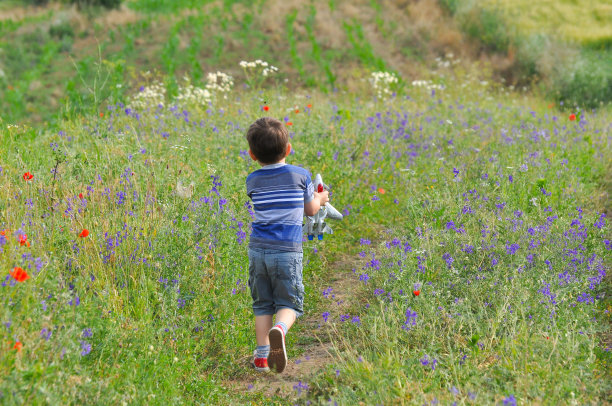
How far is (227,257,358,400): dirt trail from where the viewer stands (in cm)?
391

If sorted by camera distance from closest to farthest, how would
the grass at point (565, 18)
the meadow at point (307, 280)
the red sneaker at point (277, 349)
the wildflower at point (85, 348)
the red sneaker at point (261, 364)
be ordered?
1. the wildflower at point (85, 348)
2. the meadow at point (307, 280)
3. the red sneaker at point (277, 349)
4. the red sneaker at point (261, 364)
5. the grass at point (565, 18)

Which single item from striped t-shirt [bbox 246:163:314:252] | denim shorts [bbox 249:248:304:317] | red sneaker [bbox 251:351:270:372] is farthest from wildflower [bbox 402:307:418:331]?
red sneaker [bbox 251:351:270:372]

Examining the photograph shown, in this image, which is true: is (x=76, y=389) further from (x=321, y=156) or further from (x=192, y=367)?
(x=321, y=156)

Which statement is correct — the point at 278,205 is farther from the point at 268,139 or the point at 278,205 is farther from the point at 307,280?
the point at 307,280

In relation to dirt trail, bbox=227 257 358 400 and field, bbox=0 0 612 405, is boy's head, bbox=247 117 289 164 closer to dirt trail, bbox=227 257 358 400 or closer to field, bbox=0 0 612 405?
field, bbox=0 0 612 405

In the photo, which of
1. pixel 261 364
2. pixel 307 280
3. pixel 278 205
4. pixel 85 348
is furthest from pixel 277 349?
pixel 307 280

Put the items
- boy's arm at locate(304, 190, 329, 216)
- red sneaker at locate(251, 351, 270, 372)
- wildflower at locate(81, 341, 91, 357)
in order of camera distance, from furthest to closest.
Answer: boy's arm at locate(304, 190, 329, 216), red sneaker at locate(251, 351, 270, 372), wildflower at locate(81, 341, 91, 357)

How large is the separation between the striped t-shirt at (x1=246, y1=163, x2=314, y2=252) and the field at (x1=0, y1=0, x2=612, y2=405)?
618 mm

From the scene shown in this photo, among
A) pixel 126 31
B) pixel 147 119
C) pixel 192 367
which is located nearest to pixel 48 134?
pixel 147 119

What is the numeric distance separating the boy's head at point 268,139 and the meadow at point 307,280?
863 mm

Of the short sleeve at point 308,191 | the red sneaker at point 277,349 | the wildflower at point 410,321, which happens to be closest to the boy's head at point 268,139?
the short sleeve at point 308,191

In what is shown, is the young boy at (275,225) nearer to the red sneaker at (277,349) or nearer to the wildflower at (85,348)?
the red sneaker at (277,349)

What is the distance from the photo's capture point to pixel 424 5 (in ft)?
71.4

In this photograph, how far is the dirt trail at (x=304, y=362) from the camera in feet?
12.8
